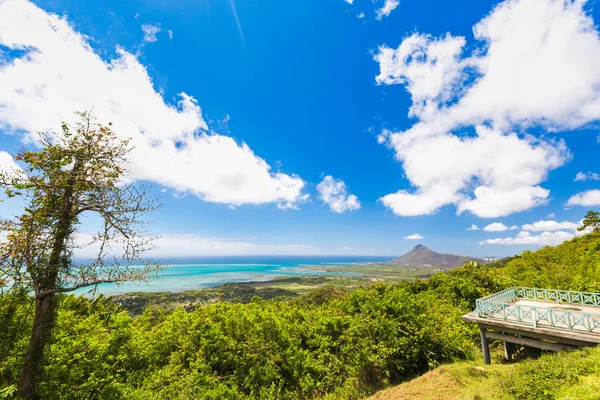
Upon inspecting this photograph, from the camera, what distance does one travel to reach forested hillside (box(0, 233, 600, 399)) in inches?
253

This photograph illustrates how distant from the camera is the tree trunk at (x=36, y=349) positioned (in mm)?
5145

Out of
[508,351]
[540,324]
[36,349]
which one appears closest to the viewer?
[36,349]

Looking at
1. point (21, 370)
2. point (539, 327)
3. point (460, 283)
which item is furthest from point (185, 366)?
point (460, 283)

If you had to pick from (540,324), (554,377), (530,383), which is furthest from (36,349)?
(540,324)

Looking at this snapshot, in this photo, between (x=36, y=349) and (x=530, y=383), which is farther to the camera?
(x=530, y=383)

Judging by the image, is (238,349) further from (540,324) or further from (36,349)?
(540,324)

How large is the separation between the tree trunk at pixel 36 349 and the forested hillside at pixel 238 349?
0.21 metres

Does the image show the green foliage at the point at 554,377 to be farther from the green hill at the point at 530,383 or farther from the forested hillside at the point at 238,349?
the forested hillside at the point at 238,349

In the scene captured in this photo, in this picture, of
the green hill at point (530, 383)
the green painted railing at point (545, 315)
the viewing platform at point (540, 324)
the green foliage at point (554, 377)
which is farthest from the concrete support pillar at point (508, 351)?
the green foliage at point (554, 377)

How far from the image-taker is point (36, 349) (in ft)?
17.3

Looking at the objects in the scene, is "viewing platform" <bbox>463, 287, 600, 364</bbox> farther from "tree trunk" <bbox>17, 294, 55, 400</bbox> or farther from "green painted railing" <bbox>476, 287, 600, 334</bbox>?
"tree trunk" <bbox>17, 294, 55, 400</bbox>

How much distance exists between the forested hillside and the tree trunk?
0.21 metres

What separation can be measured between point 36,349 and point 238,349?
708cm

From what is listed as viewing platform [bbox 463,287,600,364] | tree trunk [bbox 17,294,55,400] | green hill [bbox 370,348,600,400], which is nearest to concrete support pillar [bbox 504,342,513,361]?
viewing platform [bbox 463,287,600,364]
